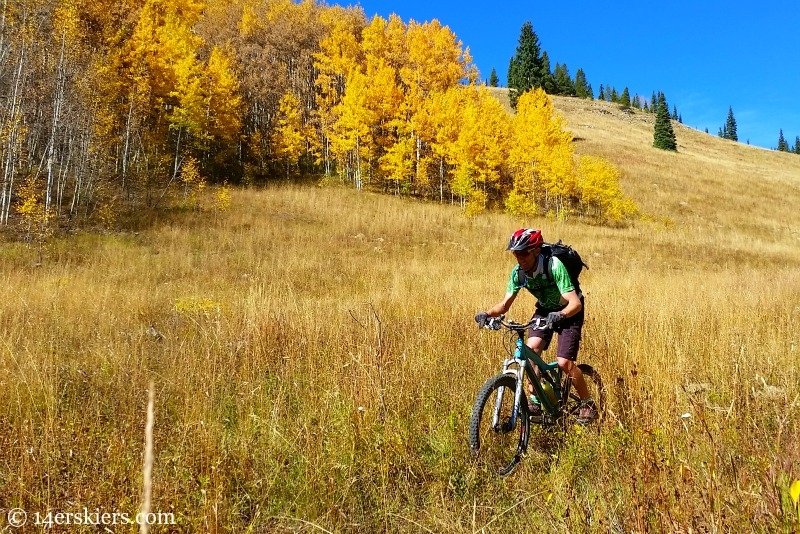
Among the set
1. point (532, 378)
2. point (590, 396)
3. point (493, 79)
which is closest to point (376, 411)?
point (532, 378)

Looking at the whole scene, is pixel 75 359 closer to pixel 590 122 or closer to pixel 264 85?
pixel 264 85

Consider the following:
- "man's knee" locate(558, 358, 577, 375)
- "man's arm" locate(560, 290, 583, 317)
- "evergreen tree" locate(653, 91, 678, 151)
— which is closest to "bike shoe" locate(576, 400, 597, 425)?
"man's knee" locate(558, 358, 577, 375)

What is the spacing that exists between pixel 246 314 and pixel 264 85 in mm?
30623

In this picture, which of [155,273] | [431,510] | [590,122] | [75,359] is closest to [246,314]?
[75,359]

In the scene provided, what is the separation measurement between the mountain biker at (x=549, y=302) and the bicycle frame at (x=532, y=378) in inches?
3.8

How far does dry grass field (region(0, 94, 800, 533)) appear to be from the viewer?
2.46 m

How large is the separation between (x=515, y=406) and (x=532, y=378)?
0.29 meters

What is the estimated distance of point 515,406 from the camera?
11.6ft

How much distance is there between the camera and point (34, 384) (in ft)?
12.1

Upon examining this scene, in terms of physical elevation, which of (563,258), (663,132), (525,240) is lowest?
(563,258)

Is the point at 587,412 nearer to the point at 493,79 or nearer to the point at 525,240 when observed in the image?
the point at 525,240

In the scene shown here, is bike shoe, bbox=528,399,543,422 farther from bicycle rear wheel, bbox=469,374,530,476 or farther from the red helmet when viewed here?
the red helmet

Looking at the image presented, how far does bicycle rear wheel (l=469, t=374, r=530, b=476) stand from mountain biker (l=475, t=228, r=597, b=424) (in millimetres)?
282

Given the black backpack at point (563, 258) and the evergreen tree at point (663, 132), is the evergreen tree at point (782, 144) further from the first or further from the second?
the black backpack at point (563, 258)
